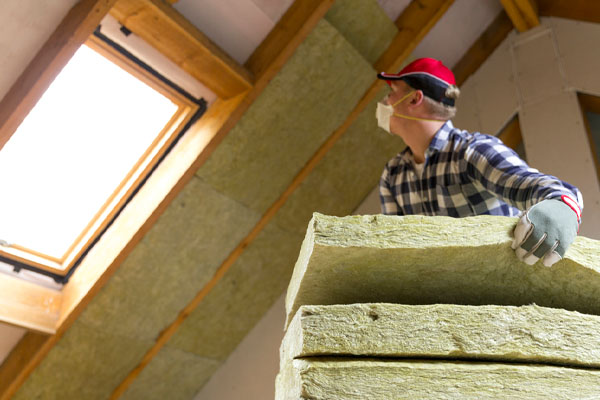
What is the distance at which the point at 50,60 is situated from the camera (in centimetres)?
217

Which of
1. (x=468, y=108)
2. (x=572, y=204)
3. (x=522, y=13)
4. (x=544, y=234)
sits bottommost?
(x=544, y=234)

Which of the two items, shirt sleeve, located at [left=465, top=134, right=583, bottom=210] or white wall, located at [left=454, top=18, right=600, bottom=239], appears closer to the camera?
shirt sleeve, located at [left=465, top=134, right=583, bottom=210]

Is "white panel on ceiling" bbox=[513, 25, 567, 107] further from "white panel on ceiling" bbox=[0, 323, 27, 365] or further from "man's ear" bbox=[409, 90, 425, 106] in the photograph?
"white panel on ceiling" bbox=[0, 323, 27, 365]

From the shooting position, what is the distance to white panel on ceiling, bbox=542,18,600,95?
3211 mm

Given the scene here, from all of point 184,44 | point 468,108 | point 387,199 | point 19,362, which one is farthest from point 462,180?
point 19,362

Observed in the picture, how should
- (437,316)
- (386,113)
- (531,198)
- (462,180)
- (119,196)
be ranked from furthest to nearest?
(119,196) → (386,113) → (462,180) → (531,198) → (437,316)

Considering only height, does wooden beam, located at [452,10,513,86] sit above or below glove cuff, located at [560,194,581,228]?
above

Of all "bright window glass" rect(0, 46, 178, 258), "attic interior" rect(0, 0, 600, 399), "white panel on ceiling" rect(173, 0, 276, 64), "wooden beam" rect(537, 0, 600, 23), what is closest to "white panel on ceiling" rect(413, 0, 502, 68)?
"attic interior" rect(0, 0, 600, 399)

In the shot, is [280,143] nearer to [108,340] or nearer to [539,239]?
[108,340]

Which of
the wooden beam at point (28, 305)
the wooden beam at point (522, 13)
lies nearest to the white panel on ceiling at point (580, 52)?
the wooden beam at point (522, 13)

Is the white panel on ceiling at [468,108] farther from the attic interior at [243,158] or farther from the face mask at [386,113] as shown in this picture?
the face mask at [386,113]

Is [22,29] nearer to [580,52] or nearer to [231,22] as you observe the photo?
Answer: [231,22]

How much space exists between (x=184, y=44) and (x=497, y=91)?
6.28 feet

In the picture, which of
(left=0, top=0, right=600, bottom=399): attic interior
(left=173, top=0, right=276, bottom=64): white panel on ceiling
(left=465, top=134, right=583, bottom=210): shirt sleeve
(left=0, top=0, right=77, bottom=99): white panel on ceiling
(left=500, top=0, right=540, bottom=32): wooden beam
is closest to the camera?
(left=465, top=134, right=583, bottom=210): shirt sleeve
